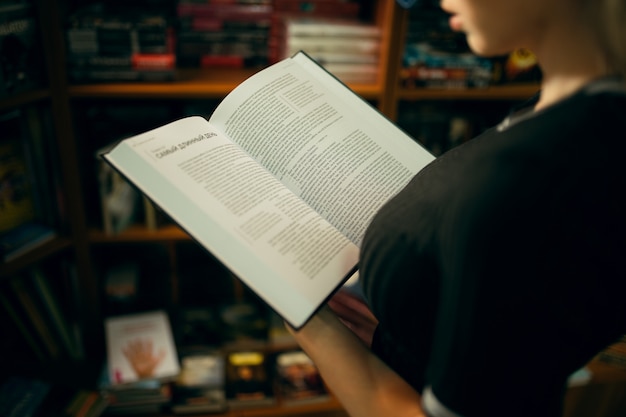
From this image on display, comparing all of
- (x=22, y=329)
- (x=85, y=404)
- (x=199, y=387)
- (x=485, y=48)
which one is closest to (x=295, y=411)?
(x=199, y=387)

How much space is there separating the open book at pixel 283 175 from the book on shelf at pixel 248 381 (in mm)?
994

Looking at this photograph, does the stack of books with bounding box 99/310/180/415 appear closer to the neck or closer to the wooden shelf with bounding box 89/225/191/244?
the wooden shelf with bounding box 89/225/191/244

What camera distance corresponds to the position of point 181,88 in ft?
4.23

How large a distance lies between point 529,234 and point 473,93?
3.57 ft

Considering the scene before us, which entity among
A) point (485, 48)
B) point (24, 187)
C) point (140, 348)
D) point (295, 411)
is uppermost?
point (485, 48)

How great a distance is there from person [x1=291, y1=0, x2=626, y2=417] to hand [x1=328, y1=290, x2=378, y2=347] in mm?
254

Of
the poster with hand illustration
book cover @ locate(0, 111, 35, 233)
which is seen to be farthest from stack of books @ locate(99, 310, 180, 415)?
book cover @ locate(0, 111, 35, 233)

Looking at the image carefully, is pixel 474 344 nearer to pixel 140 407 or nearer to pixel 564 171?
pixel 564 171

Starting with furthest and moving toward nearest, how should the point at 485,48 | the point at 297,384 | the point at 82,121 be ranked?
1. the point at 297,384
2. the point at 82,121
3. the point at 485,48

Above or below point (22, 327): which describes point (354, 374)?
above

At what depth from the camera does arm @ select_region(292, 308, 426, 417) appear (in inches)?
23.2

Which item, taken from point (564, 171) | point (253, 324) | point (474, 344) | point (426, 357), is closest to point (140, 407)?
point (253, 324)

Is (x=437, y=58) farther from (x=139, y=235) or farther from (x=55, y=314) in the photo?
(x=55, y=314)

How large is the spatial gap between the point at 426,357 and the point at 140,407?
113cm
